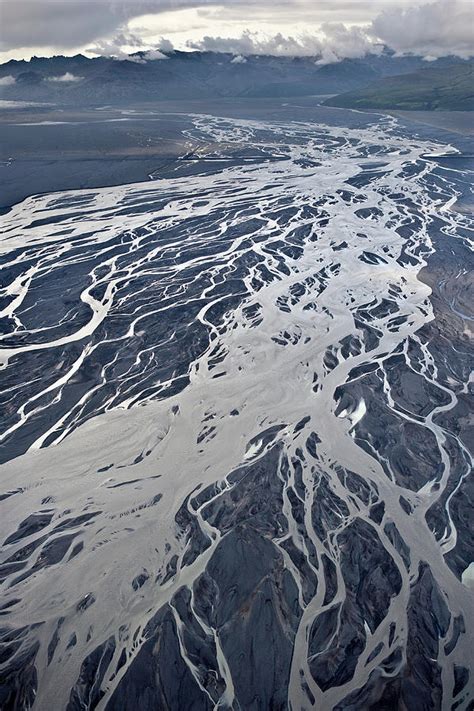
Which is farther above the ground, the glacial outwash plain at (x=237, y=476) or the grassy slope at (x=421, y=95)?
the glacial outwash plain at (x=237, y=476)

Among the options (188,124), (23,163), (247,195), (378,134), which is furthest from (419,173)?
(188,124)

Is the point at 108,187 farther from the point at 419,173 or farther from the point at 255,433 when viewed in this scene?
the point at 255,433

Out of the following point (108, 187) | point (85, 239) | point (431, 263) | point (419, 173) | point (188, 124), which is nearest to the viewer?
point (431, 263)

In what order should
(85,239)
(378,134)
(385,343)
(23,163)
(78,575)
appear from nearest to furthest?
1. (78,575)
2. (385,343)
3. (85,239)
4. (23,163)
5. (378,134)

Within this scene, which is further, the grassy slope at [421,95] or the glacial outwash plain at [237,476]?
the grassy slope at [421,95]
